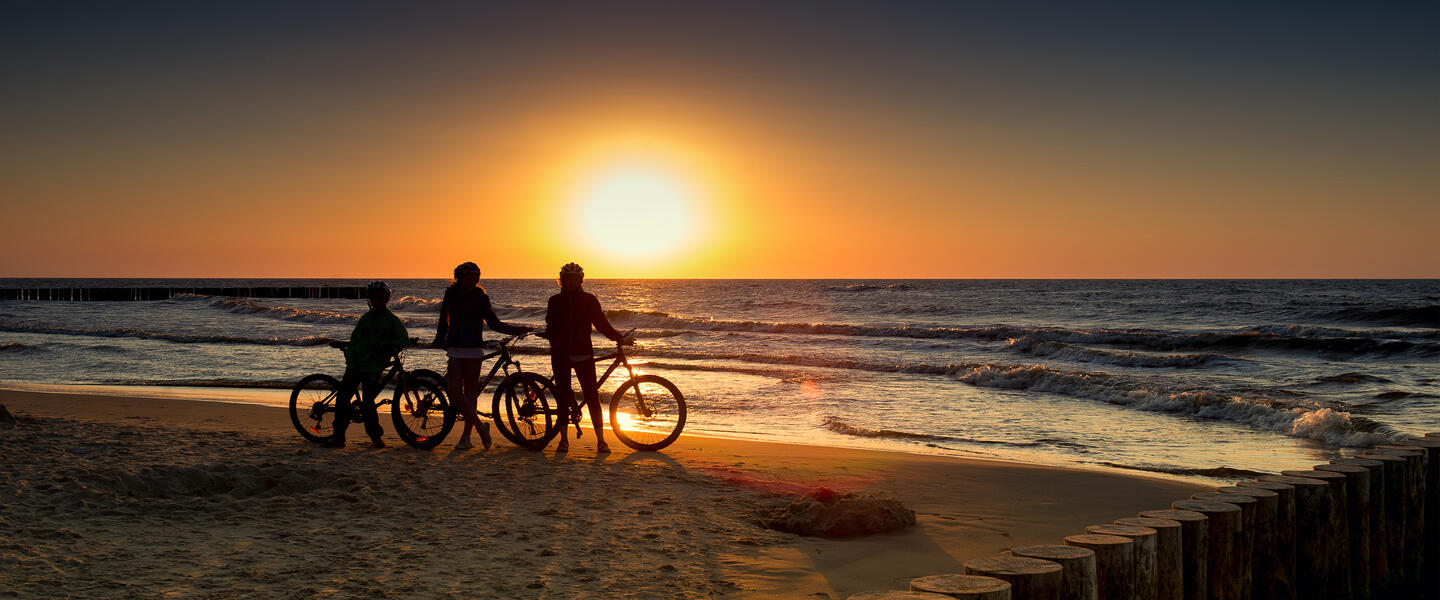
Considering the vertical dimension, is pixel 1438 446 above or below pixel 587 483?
above

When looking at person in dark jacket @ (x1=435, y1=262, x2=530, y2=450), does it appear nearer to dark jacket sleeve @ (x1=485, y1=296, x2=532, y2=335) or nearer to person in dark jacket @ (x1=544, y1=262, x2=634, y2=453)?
dark jacket sleeve @ (x1=485, y1=296, x2=532, y2=335)

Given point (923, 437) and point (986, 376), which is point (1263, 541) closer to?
point (923, 437)

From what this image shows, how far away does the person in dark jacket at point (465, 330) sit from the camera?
30.1ft

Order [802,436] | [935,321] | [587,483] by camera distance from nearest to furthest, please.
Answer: [587,483] → [802,436] → [935,321]

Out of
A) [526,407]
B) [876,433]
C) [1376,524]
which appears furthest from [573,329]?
[1376,524]

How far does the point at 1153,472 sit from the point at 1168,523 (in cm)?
652

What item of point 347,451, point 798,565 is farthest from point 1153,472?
point 347,451

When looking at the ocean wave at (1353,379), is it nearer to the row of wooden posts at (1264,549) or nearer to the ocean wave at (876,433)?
the ocean wave at (876,433)

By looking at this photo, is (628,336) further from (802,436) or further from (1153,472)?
(1153,472)

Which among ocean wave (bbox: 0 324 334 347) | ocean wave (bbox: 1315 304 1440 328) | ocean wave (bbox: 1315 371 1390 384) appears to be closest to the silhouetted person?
ocean wave (bbox: 1315 371 1390 384)

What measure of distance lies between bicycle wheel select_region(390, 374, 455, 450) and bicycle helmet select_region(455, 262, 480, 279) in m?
1.28

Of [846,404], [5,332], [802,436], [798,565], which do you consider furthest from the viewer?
[5,332]

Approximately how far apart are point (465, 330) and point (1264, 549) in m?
7.31

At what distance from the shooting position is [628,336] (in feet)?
31.3
